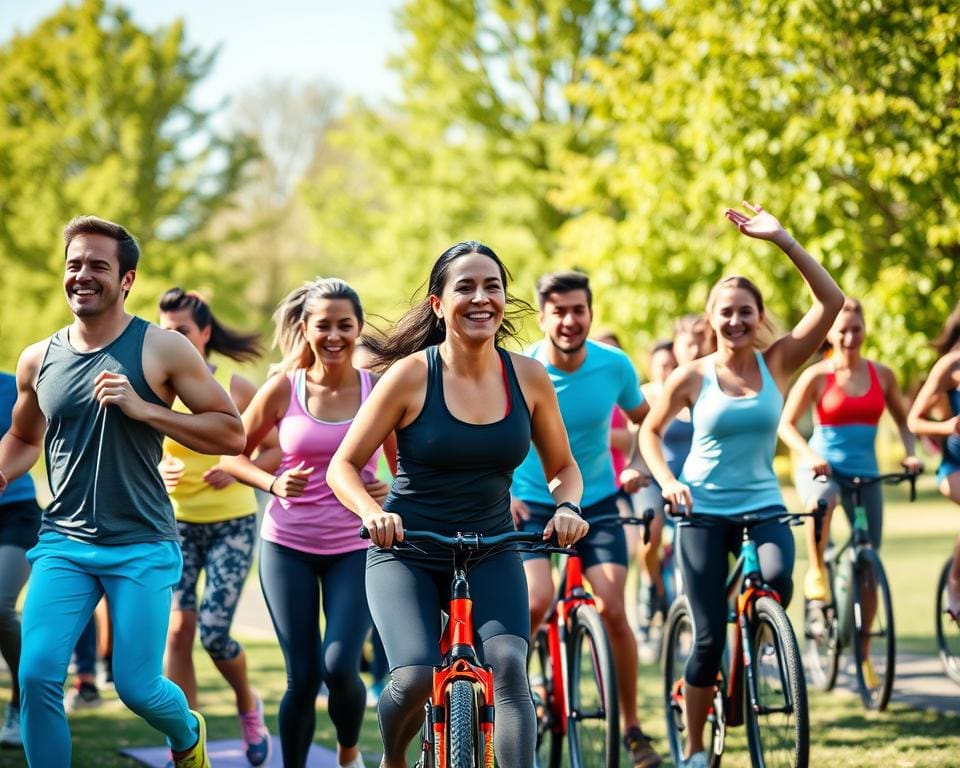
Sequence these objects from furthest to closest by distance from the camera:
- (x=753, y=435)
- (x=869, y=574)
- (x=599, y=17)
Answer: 1. (x=599, y=17)
2. (x=869, y=574)
3. (x=753, y=435)

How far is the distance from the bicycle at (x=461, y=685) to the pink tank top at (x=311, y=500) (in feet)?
4.49

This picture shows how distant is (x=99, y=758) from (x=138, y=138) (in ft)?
85.9

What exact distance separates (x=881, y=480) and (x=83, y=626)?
18.0 ft

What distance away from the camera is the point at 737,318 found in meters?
6.00

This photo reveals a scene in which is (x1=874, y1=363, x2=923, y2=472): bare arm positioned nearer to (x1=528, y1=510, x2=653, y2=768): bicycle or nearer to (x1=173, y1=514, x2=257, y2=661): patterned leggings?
Answer: (x1=528, y1=510, x2=653, y2=768): bicycle

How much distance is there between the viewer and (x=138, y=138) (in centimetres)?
3125

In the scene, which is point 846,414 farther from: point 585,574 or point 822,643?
point 585,574

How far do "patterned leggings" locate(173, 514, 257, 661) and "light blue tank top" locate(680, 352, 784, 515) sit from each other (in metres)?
2.37

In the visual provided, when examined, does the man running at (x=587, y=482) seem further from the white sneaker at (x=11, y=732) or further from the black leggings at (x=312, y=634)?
the white sneaker at (x=11, y=732)

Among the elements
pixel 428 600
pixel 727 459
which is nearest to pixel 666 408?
pixel 727 459

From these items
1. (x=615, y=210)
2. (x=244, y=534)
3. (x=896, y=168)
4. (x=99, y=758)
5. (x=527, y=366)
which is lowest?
Result: (x=99, y=758)

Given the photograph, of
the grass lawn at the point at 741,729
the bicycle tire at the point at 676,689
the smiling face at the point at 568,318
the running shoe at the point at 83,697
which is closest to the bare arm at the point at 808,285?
the smiling face at the point at 568,318

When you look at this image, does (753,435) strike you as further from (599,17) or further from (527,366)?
(599,17)

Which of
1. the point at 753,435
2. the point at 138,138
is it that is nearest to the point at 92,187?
the point at 138,138
